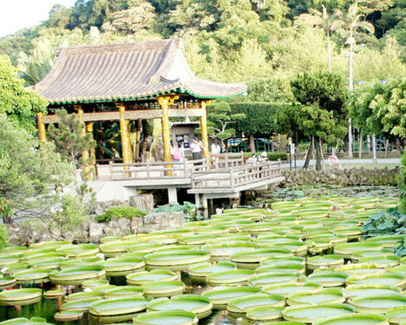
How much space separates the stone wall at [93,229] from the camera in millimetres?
15758

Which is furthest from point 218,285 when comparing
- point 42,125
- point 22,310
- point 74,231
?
point 42,125

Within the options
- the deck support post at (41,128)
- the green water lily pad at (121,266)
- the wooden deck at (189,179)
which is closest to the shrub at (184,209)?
the wooden deck at (189,179)

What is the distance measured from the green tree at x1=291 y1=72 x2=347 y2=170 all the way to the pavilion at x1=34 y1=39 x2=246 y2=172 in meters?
2.76

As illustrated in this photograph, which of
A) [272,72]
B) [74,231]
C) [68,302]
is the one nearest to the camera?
[68,302]

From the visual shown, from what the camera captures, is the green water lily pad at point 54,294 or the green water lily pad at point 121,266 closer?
the green water lily pad at point 54,294

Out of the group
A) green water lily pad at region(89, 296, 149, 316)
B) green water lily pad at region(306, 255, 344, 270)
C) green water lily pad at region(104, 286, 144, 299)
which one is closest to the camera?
green water lily pad at region(89, 296, 149, 316)

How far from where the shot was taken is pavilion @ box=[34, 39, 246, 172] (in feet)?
70.5

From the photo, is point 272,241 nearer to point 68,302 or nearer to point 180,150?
point 68,302

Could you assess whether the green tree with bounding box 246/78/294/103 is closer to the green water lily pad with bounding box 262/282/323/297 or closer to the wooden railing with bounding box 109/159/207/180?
the wooden railing with bounding box 109/159/207/180

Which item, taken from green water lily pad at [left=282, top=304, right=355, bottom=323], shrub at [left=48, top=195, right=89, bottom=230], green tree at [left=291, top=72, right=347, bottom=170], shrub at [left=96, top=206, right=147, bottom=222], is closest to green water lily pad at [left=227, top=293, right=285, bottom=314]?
green water lily pad at [left=282, top=304, right=355, bottom=323]

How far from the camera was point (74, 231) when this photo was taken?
16.1m

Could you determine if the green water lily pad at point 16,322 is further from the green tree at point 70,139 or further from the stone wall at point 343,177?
the stone wall at point 343,177

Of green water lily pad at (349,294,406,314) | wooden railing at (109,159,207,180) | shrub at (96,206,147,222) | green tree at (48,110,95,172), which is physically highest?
green tree at (48,110,95,172)

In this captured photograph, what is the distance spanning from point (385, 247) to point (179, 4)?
55.2m
